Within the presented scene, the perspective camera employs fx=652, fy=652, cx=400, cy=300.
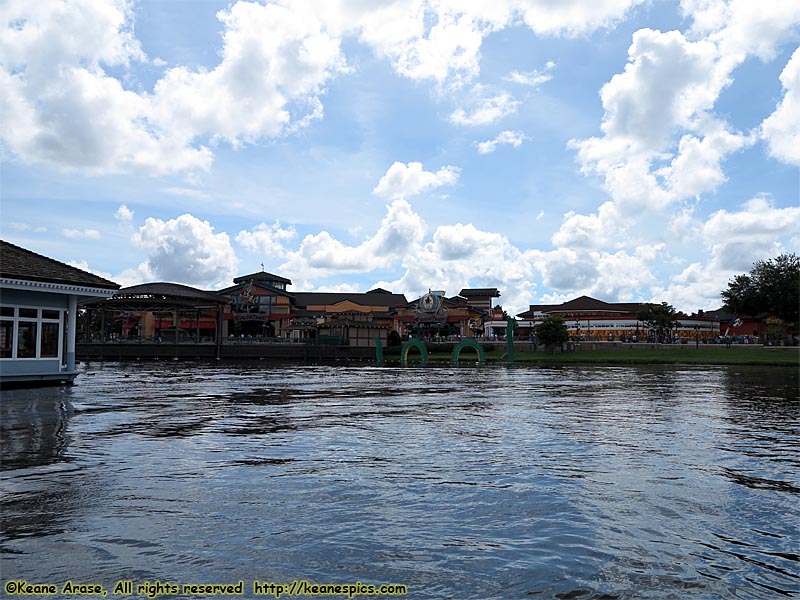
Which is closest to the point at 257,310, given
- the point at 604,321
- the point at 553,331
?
the point at 553,331

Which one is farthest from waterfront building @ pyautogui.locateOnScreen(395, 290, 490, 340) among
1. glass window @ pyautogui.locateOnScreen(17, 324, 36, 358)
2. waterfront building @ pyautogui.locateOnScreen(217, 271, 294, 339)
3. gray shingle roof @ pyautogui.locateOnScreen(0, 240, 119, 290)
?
glass window @ pyautogui.locateOnScreen(17, 324, 36, 358)

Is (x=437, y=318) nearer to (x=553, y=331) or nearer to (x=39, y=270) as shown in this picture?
(x=553, y=331)

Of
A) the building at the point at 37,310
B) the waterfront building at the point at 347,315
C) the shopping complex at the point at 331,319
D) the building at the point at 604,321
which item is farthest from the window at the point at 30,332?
the building at the point at 604,321

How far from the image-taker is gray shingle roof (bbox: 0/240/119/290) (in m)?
21.5

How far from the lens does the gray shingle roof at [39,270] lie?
2147 cm

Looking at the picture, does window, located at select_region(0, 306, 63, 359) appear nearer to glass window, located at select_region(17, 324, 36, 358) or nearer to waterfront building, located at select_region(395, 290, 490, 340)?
glass window, located at select_region(17, 324, 36, 358)

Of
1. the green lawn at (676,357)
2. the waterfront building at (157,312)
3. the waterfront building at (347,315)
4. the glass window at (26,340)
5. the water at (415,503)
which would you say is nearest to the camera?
the water at (415,503)

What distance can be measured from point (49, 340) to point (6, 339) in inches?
66.6

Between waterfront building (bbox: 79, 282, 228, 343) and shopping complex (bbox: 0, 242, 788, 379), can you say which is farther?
shopping complex (bbox: 0, 242, 788, 379)

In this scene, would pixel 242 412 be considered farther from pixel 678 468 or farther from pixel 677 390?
pixel 677 390

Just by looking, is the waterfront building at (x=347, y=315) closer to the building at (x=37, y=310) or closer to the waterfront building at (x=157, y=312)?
the waterfront building at (x=157, y=312)

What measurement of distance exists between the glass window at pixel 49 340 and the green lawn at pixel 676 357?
38469mm

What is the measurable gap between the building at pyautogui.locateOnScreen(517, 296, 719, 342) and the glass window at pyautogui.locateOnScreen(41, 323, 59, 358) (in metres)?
70.6

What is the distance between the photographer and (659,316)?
248 ft
